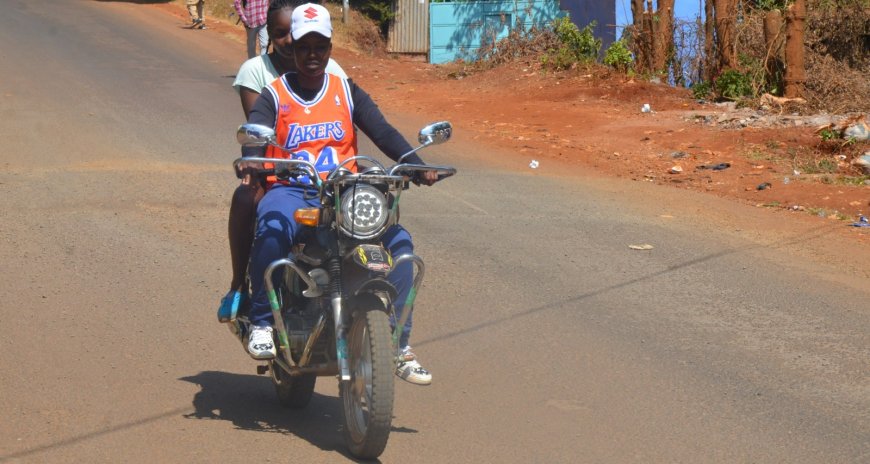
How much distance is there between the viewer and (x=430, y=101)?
17484 millimetres

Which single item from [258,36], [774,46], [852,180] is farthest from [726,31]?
[258,36]

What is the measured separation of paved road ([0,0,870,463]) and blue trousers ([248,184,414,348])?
685 mm

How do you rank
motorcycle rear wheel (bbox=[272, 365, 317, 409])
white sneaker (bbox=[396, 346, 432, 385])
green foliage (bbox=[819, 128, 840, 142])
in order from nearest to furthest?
white sneaker (bbox=[396, 346, 432, 385]) → motorcycle rear wheel (bbox=[272, 365, 317, 409]) → green foliage (bbox=[819, 128, 840, 142])

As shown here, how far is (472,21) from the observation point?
84.7 ft

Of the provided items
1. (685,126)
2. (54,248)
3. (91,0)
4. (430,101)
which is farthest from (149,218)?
(91,0)

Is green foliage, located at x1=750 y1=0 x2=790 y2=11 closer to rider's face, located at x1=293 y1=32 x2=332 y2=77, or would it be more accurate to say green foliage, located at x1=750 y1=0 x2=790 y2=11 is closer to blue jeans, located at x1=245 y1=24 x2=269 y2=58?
blue jeans, located at x1=245 y1=24 x2=269 y2=58

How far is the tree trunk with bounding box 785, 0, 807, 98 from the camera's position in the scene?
587 inches

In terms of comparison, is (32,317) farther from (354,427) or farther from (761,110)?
(761,110)

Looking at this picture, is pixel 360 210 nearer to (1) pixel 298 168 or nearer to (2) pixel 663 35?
(1) pixel 298 168

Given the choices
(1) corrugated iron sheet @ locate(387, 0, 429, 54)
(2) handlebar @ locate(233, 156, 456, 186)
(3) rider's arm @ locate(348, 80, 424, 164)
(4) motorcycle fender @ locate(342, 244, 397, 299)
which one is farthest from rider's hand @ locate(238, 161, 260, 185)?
(1) corrugated iron sheet @ locate(387, 0, 429, 54)

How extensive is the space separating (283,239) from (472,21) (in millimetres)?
22066

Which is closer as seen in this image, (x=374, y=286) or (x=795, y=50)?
(x=374, y=286)

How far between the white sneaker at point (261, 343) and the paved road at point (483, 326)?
39cm

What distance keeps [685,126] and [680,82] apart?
3888 mm
